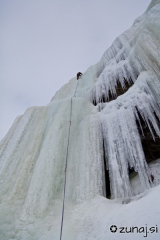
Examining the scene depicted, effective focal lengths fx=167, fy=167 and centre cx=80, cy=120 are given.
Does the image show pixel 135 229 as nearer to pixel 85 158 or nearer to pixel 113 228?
pixel 113 228

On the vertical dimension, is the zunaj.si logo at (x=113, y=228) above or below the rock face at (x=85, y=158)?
below

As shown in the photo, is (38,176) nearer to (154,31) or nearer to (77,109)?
(77,109)

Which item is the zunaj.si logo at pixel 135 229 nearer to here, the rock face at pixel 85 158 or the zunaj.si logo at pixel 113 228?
the zunaj.si logo at pixel 113 228

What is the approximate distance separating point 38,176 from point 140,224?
248 centimetres

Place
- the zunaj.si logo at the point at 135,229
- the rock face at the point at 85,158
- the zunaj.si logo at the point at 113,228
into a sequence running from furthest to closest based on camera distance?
1. the rock face at the point at 85,158
2. the zunaj.si logo at the point at 113,228
3. the zunaj.si logo at the point at 135,229

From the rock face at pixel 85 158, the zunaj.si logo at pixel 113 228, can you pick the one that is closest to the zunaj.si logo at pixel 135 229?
the zunaj.si logo at pixel 113 228

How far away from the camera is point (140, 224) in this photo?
2199 mm

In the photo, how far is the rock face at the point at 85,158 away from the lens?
124 inches

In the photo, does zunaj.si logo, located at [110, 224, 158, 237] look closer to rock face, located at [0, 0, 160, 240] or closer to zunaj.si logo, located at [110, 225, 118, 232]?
zunaj.si logo, located at [110, 225, 118, 232]

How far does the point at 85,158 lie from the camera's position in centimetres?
426

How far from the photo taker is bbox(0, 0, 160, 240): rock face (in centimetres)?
316

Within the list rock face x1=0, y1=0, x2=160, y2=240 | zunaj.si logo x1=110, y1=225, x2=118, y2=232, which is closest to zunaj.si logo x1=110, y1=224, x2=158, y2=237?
zunaj.si logo x1=110, y1=225, x2=118, y2=232

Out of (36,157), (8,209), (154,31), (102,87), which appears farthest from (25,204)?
(154,31)

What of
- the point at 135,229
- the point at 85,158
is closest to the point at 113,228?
the point at 135,229
